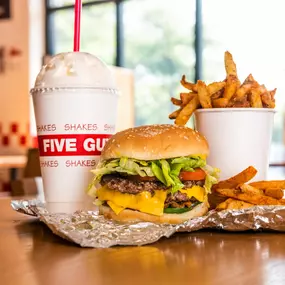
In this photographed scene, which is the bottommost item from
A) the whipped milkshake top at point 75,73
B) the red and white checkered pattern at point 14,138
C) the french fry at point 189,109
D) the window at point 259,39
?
the red and white checkered pattern at point 14,138

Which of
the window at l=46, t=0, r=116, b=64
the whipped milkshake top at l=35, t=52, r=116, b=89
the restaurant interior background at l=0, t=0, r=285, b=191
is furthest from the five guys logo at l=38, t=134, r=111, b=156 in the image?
the window at l=46, t=0, r=116, b=64

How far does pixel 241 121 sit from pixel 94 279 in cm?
72

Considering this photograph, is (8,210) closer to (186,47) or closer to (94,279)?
(94,279)

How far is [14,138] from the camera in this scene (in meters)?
6.77

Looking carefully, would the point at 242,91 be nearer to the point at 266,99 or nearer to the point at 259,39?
the point at 266,99

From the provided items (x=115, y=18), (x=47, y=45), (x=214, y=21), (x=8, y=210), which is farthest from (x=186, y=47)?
(x=8, y=210)

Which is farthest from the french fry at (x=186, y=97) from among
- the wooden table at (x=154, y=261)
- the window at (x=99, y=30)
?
the window at (x=99, y=30)

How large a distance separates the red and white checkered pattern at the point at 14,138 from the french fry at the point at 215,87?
18.4 feet

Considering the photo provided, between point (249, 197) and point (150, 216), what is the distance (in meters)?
0.19

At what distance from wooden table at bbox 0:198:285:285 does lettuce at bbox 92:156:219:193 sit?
4.6 inches

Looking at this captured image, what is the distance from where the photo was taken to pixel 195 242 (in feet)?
3.10

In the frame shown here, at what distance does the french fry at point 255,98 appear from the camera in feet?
4.23

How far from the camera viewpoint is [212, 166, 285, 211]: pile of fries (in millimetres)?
1099

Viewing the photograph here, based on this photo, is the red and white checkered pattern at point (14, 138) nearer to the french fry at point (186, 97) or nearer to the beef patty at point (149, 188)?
the french fry at point (186, 97)
